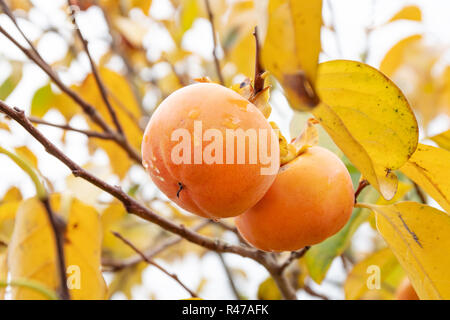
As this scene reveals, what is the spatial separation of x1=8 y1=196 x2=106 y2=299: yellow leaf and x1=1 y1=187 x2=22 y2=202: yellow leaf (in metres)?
0.70

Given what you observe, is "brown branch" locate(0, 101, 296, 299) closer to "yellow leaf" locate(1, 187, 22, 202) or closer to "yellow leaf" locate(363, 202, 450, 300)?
"yellow leaf" locate(363, 202, 450, 300)

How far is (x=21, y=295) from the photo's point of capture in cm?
99

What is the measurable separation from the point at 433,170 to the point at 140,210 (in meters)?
0.56

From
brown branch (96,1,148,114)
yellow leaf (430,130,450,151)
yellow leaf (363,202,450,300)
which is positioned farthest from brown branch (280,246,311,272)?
brown branch (96,1,148,114)

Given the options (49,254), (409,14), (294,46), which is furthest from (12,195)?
(409,14)

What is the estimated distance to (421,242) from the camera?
2.90ft

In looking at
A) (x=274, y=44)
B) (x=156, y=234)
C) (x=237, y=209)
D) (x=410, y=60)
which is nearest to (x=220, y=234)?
(x=156, y=234)

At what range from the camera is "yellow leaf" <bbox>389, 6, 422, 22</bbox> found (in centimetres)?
197

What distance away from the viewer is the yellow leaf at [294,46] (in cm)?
51

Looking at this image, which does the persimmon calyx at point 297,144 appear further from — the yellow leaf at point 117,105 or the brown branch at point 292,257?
the yellow leaf at point 117,105

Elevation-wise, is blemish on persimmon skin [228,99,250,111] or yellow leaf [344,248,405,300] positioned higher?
blemish on persimmon skin [228,99,250,111]

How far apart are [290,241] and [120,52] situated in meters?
1.73

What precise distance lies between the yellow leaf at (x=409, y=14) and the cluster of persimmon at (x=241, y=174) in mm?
1406
